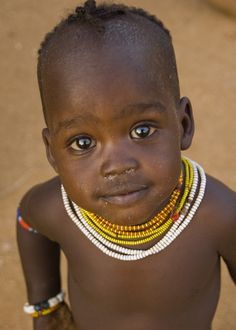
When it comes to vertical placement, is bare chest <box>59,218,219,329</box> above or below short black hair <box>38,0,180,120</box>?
below

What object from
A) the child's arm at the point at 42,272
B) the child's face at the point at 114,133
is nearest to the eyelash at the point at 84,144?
the child's face at the point at 114,133

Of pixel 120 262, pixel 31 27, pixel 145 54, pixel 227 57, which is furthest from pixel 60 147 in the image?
pixel 31 27

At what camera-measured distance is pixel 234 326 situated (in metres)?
2.26

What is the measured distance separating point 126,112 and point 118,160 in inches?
3.6

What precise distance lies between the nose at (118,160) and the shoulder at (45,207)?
40cm

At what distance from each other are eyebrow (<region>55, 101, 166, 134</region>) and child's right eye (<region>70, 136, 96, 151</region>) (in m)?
0.03

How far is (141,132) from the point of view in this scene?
1107mm

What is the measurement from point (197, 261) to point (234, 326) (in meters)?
0.98

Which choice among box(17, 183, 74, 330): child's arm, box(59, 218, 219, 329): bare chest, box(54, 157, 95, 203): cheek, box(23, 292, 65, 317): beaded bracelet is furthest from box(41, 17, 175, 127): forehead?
box(23, 292, 65, 317): beaded bracelet

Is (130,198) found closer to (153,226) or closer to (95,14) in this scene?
(153,226)

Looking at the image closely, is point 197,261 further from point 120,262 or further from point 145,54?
point 145,54

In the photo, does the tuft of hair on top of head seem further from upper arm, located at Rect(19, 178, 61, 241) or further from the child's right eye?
upper arm, located at Rect(19, 178, 61, 241)

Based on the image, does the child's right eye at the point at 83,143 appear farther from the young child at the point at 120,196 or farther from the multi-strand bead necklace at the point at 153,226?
the multi-strand bead necklace at the point at 153,226

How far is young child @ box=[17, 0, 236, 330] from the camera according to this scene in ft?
3.55
